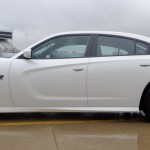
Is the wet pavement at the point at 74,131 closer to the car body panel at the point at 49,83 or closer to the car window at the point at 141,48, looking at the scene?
the car body panel at the point at 49,83

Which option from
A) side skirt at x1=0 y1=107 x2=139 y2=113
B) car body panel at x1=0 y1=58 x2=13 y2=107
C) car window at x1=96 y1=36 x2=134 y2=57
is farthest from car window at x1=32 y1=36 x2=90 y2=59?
side skirt at x1=0 y1=107 x2=139 y2=113

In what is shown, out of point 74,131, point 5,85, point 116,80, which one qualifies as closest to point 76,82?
point 116,80

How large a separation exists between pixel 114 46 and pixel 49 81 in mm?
1148

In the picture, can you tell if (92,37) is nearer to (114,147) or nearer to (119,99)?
(119,99)

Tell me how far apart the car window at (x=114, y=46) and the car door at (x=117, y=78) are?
0.06 ft

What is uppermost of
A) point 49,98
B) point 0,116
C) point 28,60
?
point 28,60

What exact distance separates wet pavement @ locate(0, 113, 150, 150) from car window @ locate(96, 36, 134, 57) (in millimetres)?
1051

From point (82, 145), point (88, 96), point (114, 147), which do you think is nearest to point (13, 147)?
point (82, 145)

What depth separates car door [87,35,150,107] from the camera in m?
6.11

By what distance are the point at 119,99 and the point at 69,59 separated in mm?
958

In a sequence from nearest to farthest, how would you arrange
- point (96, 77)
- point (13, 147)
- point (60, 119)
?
point (13, 147) < point (96, 77) < point (60, 119)

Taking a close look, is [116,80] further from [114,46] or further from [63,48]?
[63,48]

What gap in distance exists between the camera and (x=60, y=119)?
650 centimetres

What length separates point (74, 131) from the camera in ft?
18.4
